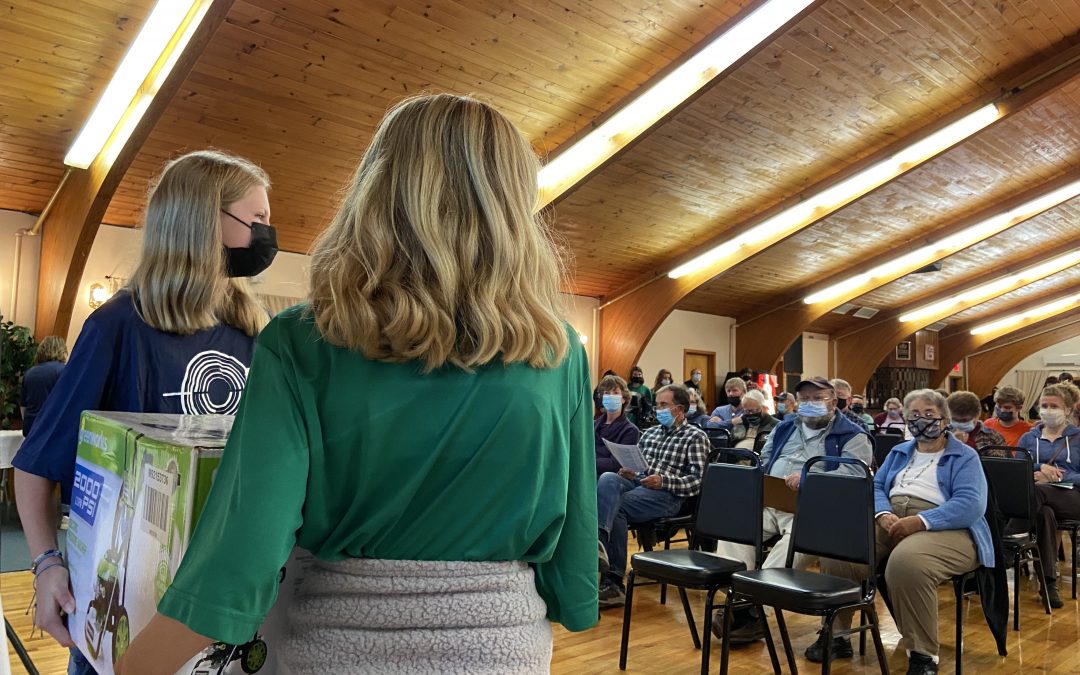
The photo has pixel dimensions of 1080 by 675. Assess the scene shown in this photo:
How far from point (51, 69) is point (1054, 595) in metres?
7.33

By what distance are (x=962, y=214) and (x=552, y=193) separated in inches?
264

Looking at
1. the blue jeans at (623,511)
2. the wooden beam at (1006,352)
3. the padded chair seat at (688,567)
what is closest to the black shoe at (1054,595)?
the blue jeans at (623,511)

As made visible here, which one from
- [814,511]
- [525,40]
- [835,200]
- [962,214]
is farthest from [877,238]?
[814,511]

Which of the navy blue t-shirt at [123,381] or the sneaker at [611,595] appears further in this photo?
the sneaker at [611,595]

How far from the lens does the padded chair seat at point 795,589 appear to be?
2871 mm

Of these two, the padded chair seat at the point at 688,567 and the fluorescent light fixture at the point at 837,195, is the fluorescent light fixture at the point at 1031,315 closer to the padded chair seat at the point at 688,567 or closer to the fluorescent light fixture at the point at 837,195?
the fluorescent light fixture at the point at 837,195

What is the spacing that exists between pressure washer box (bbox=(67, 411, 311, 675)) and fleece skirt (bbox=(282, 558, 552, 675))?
0.14 feet

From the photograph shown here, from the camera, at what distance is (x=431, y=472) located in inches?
32.6

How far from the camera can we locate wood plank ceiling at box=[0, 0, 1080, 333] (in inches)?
217

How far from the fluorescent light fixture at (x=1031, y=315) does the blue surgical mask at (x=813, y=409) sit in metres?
16.3

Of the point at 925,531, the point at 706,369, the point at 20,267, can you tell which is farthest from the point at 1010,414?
the point at 20,267

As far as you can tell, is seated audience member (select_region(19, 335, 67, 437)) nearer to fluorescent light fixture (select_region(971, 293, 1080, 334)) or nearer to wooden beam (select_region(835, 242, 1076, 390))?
wooden beam (select_region(835, 242, 1076, 390))

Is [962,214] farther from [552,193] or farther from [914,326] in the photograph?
[552,193]

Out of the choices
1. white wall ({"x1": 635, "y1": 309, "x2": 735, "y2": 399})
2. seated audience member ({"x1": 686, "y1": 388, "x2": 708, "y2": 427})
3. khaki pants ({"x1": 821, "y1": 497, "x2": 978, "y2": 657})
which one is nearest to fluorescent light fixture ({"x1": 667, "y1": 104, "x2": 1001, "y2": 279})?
white wall ({"x1": 635, "y1": 309, "x2": 735, "y2": 399})
